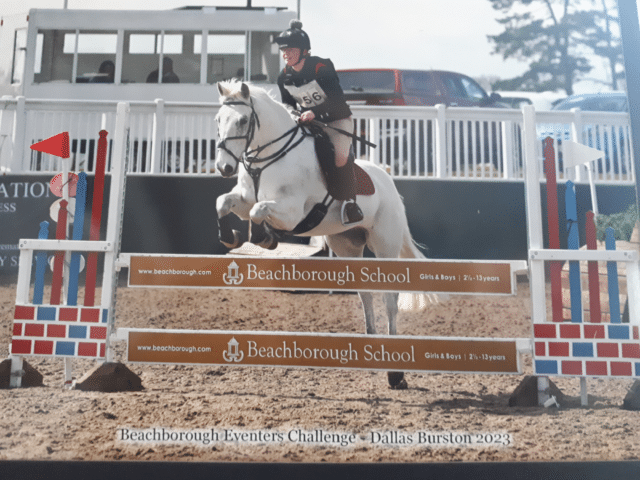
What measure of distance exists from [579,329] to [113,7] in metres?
2.38

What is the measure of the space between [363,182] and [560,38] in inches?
46.9

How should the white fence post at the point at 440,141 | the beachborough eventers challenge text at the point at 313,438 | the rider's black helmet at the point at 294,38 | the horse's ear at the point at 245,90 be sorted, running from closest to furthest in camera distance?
the beachborough eventers challenge text at the point at 313,438, the rider's black helmet at the point at 294,38, the horse's ear at the point at 245,90, the white fence post at the point at 440,141

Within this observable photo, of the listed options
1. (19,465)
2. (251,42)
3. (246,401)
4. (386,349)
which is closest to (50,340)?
(19,465)

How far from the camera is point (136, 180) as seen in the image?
10.5 feet

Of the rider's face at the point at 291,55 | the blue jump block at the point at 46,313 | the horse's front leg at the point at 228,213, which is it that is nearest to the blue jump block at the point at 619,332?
the horse's front leg at the point at 228,213

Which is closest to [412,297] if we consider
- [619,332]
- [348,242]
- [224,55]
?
[348,242]

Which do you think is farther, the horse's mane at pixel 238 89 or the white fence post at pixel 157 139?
the white fence post at pixel 157 139

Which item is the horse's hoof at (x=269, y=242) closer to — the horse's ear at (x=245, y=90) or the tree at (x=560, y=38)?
the horse's ear at (x=245, y=90)

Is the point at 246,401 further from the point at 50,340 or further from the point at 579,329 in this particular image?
the point at 579,329

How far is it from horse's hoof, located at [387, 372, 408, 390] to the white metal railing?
1168 millimetres

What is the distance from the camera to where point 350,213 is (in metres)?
2.60

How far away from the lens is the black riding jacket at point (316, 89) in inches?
87.7

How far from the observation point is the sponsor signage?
78.4 inches

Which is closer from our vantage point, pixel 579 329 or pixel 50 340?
pixel 579 329
